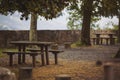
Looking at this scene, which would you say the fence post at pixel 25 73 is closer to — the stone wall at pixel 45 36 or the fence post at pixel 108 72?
the fence post at pixel 108 72

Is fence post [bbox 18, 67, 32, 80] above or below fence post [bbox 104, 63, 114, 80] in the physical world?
below

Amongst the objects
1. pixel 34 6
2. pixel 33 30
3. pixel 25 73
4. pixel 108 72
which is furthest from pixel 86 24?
pixel 108 72

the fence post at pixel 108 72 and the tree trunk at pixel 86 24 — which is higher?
the tree trunk at pixel 86 24

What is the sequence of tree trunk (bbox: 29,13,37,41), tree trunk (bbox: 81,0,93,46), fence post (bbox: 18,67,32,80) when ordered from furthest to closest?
1. tree trunk (bbox: 81,0,93,46)
2. tree trunk (bbox: 29,13,37,41)
3. fence post (bbox: 18,67,32,80)

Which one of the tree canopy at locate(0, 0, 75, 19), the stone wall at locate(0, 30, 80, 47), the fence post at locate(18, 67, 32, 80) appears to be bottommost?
the fence post at locate(18, 67, 32, 80)

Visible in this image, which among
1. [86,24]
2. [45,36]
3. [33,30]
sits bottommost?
[45,36]

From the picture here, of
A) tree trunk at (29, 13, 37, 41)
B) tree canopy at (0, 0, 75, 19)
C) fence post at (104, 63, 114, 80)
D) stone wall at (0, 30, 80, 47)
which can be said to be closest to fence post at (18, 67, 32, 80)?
fence post at (104, 63, 114, 80)

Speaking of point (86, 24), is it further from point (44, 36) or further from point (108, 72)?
point (108, 72)

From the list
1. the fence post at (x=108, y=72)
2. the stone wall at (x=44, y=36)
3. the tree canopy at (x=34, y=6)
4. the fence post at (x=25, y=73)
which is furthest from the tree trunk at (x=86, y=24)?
the fence post at (x=108, y=72)

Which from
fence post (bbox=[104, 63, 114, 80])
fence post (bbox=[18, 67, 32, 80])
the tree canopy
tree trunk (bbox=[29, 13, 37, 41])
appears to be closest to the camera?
fence post (bbox=[104, 63, 114, 80])

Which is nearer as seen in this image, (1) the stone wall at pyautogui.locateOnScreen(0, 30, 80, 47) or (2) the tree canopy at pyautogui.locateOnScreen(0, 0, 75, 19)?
(2) the tree canopy at pyautogui.locateOnScreen(0, 0, 75, 19)

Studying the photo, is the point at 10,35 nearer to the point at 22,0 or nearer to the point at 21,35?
the point at 21,35

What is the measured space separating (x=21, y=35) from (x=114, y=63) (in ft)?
94.2

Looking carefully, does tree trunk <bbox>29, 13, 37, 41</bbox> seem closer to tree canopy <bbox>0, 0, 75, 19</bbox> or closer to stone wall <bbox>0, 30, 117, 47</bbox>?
stone wall <bbox>0, 30, 117, 47</bbox>
